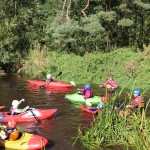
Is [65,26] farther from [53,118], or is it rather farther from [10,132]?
[10,132]

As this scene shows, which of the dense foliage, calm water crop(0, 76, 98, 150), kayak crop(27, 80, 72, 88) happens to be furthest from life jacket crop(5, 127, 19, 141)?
the dense foliage

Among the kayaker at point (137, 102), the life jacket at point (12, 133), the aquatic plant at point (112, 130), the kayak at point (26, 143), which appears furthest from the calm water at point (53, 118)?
the kayaker at point (137, 102)

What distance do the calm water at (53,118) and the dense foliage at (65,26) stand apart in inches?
168

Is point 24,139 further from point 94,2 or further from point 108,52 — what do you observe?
point 94,2

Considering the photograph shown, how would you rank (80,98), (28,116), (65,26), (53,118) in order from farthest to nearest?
(65,26) < (80,98) < (53,118) < (28,116)

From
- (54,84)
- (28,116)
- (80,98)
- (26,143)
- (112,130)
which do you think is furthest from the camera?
(54,84)

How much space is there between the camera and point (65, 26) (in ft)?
75.3

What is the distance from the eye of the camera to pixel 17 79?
23.5 meters

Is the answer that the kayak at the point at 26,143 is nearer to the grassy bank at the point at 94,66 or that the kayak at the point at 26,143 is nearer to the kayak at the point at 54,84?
the kayak at the point at 54,84

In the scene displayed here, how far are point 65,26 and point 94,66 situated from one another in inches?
129

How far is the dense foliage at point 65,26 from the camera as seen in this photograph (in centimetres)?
2449

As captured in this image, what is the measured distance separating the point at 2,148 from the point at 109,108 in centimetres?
335

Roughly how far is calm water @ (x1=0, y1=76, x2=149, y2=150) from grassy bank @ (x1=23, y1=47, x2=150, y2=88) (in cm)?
191

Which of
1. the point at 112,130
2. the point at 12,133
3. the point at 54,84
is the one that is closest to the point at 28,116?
the point at 12,133
